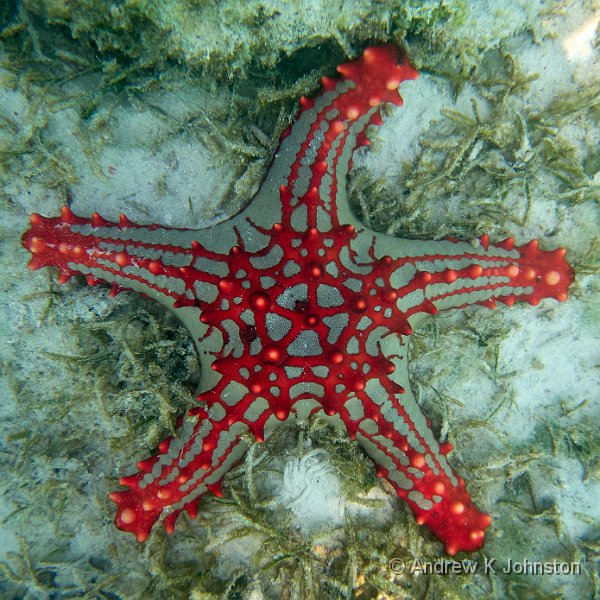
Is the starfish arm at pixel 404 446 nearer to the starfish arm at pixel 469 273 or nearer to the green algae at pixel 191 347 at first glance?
the green algae at pixel 191 347

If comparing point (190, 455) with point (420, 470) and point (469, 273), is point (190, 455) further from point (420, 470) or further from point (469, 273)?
point (469, 273)

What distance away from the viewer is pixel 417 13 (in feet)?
11.9

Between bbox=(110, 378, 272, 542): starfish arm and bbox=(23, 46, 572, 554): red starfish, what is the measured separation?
0.5 inches

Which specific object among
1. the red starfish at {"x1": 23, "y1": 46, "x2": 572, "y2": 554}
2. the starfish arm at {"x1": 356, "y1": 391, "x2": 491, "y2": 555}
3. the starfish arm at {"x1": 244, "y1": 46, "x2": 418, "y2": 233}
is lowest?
the starfish arm at {"x1": 356, "y1": 391, "x2": 491, "y2": 555}

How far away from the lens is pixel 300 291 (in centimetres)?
379

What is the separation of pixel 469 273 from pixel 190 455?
317cm

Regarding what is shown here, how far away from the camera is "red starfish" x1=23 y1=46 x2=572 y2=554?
12.4ft

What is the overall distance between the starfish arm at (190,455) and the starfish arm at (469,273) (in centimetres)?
179

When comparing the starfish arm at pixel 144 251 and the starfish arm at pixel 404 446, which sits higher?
the starfish arm at pixel 144 251

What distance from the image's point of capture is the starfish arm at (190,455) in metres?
3.87

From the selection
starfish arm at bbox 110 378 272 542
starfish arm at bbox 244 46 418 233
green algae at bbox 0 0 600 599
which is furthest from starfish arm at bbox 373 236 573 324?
starfish arm at bbox 110 378 272 542

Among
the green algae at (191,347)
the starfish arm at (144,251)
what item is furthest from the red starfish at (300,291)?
the green algae at (191,347)

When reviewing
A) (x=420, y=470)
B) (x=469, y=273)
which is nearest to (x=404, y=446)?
(x=420, y=470)

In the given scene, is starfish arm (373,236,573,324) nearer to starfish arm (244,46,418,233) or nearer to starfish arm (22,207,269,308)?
starfish arm (244,46,418,233)
